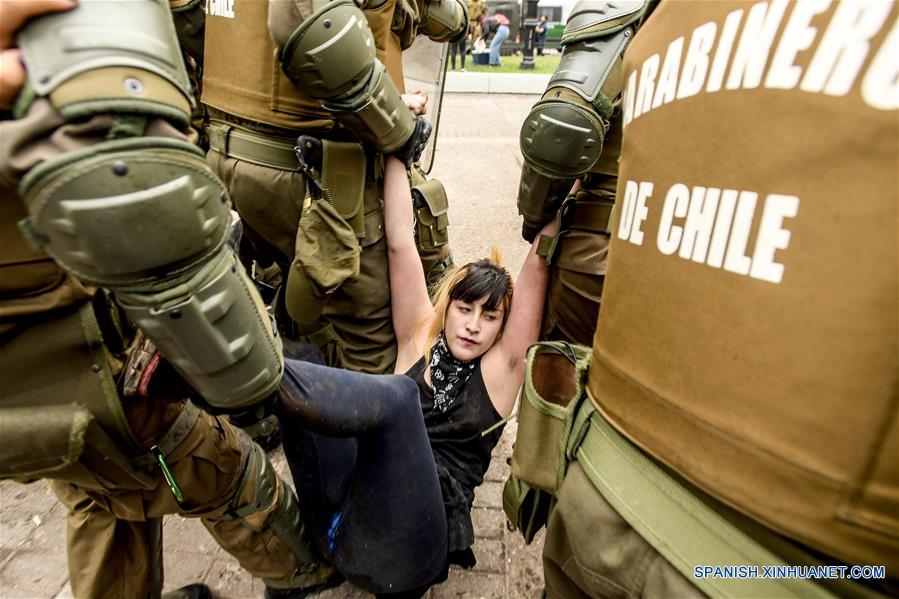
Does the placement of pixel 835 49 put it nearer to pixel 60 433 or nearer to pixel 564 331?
pixel 60 433

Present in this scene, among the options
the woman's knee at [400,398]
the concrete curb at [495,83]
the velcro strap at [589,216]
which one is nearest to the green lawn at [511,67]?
the concrete curb at [495,83]

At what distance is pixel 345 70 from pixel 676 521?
1.43 metres

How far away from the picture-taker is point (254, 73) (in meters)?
1.79

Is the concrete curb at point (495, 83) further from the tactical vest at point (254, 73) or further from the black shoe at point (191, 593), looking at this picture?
the black shoe at point (191, 593)

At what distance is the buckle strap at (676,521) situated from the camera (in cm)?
72

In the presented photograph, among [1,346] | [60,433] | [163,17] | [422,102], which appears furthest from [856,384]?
[422,102]

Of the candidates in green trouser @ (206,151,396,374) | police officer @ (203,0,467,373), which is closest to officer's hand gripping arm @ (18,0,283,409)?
police officer @ (203,0,467,373)

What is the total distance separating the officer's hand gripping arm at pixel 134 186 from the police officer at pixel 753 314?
2.45ft

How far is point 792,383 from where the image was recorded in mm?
650

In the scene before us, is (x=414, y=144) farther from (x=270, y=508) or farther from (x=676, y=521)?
(x=676, y=521)

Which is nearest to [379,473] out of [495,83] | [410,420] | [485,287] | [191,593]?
[410,420]

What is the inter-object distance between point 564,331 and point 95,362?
1.51 meters

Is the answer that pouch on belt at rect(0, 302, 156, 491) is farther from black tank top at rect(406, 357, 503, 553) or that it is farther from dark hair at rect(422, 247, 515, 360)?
dark hair at rect(422, 247, 515, 360)

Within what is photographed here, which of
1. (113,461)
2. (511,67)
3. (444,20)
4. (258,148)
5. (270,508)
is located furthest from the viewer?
(511,67)
